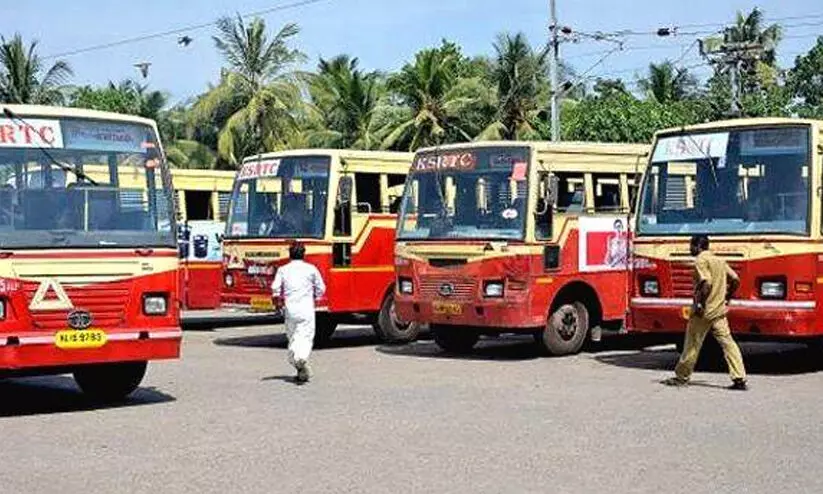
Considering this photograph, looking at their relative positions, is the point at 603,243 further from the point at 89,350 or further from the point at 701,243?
the point at 89,350

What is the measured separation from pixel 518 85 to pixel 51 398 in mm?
32719

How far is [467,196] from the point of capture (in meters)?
17.0

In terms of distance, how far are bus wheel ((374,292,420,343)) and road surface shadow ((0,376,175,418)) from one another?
563cm

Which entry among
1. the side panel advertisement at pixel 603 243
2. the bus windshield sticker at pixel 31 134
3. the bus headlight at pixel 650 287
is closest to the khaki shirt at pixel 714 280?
the bus headlight at pixel 650 287

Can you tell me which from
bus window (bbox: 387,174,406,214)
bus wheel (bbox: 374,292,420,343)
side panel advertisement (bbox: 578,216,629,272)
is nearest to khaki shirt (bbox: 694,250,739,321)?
side panel advertisement (bbox: 578,216,629,272)

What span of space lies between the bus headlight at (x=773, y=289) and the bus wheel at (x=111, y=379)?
6561 millimetres

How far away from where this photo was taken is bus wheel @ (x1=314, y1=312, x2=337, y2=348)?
19545mm

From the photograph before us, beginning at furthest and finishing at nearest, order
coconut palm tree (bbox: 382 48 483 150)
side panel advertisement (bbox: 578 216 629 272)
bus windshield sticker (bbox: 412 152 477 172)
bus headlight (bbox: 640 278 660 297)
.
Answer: coconut palm tree (bbox: 382 48 483 150)
side panel advertisement (bbox: 578 216 629 272)
bus windshield sticker (bbox: 412 152 477 172)
bus headlight (bbox: 640 278 660 297)

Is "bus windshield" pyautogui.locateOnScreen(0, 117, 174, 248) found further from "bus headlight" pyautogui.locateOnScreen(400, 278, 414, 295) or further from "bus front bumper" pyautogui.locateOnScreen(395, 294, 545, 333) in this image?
"bus headlight" pyautogui.locateOnScreen(400, 278, 414, 295)

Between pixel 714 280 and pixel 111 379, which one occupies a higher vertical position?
pixel 714 280

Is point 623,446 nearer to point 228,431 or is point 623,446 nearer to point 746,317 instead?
point 228,431

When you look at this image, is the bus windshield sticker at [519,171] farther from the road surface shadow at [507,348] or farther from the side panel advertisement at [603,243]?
the road surface shadow at [507,348]

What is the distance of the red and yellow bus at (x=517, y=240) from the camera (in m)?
16.5

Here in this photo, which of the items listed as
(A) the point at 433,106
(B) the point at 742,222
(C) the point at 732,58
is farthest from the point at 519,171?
(A) the point at 433,106
